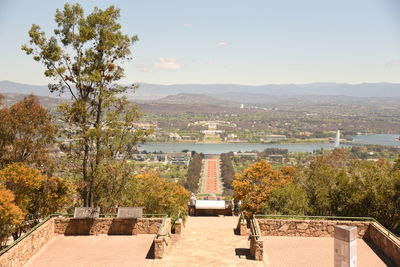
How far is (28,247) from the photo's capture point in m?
9.87

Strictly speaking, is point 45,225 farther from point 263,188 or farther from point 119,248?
point 263,188

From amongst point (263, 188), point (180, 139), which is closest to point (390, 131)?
point (180, 139)

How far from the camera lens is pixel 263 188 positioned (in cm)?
2005

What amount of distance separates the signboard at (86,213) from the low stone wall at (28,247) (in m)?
0.71

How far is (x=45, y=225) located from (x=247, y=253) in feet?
18.0

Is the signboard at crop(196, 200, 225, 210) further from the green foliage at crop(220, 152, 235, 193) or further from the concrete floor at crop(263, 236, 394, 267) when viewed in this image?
the green foliage at crop(220, 152, 235, 193)

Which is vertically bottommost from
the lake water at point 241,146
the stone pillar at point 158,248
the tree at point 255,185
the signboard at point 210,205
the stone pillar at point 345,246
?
the lake water at point 241,146

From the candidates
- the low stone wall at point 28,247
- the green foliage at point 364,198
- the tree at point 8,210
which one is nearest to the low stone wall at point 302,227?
the green foliage at point 364,198

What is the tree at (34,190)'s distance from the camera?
12688mm

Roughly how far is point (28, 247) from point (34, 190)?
13.7 feet

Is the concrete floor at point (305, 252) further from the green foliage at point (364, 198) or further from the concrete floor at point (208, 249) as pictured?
the green foliage at point (364, 198)

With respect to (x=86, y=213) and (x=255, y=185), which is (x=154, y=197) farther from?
(x=255, y=185)

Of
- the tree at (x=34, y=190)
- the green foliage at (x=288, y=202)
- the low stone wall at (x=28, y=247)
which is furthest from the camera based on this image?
the green foliage at (x=288, y=202)

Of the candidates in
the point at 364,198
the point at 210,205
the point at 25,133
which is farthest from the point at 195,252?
the point at 210,205
